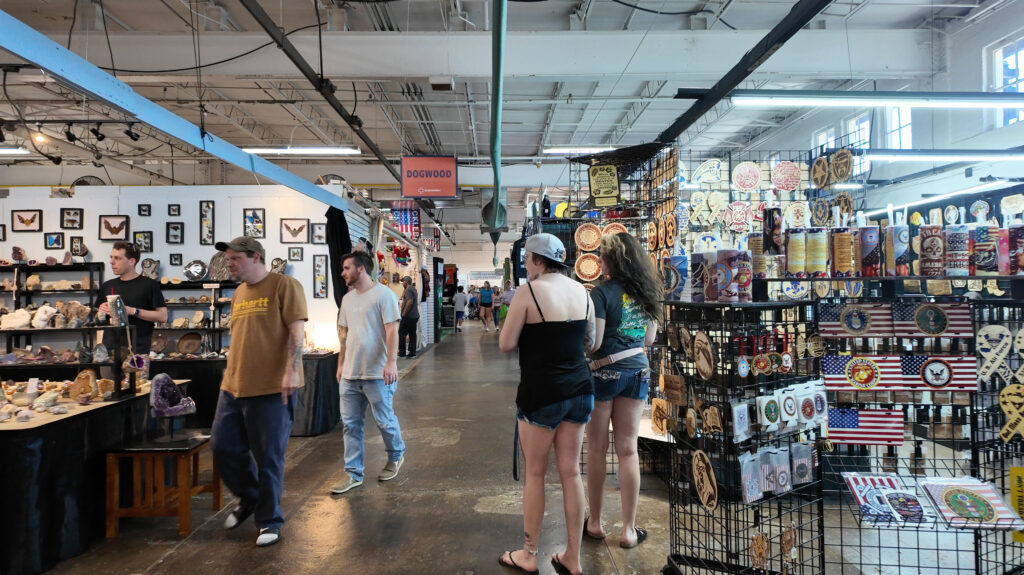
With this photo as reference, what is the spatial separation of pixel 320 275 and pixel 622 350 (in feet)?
17.2

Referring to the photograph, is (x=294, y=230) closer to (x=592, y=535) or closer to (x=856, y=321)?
(x=592, y=535)

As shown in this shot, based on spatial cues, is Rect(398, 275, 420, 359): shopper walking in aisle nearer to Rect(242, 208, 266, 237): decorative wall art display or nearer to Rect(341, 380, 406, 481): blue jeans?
Rect(242, 208, 266, 237): decorative wall art display

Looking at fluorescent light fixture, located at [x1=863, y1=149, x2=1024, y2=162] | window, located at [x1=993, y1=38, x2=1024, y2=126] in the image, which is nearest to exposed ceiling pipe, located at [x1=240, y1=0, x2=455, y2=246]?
fluorescent light fixture, located at [x1=863, y1=149, x2=1024, y2=162]

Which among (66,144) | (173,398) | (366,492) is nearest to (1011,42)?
(366,492)

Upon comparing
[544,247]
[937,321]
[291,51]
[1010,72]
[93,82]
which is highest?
[1010,72]

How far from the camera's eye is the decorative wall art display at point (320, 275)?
668 centimetres

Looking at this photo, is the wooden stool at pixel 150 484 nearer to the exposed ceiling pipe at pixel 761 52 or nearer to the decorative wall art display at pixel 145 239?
the exposed ceiling pipe at pixel 761 52

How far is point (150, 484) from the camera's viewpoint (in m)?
2.92

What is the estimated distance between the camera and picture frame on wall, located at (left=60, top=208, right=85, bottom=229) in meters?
6.66

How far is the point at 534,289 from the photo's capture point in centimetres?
219

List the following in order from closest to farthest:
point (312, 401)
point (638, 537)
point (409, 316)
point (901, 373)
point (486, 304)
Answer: point (901, 373), point (638, 537), point (312, 401), point (409, 316), point (486, 304)

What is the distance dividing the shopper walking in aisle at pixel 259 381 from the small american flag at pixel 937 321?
3.08m

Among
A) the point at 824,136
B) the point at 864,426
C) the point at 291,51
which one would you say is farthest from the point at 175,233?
the point at 824,136

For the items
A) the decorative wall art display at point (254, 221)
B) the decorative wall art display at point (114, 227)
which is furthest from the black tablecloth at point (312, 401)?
the decorative wall art display at point (114, 227)
